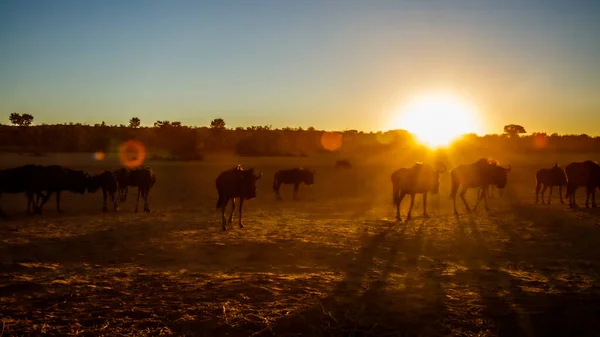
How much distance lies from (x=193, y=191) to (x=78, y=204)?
7.32 metres

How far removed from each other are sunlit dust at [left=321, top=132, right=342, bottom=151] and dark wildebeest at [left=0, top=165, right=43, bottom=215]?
5956 cm

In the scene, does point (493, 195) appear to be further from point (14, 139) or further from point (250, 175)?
point (14, 139)

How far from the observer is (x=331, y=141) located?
91.6 meters

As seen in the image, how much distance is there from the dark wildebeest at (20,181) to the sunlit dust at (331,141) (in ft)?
195

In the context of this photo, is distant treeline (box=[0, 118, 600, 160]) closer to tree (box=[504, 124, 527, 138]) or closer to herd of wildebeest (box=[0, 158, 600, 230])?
tree (box=[504, 124, 527, 138])

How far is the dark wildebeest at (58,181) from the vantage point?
1962 cm

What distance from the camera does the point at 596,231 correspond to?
14.0m

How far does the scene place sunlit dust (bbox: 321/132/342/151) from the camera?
80500 mm

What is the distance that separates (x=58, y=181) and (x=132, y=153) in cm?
3824

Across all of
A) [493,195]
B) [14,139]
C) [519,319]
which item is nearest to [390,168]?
[493,195]

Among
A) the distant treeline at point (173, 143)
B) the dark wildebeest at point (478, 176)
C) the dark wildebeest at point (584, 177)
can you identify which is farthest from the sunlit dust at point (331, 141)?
the dark wildebeest at point (584, 177)

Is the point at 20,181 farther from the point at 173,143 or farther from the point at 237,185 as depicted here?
the point at 173,143

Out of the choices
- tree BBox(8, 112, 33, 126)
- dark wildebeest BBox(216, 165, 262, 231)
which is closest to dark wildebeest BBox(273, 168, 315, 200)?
dark wildebeest BBox(216, 165, 262, 231)

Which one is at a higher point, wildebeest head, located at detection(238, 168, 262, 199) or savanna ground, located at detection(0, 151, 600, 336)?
wildebeest head, located at detection(238, 168, 262, 199)
